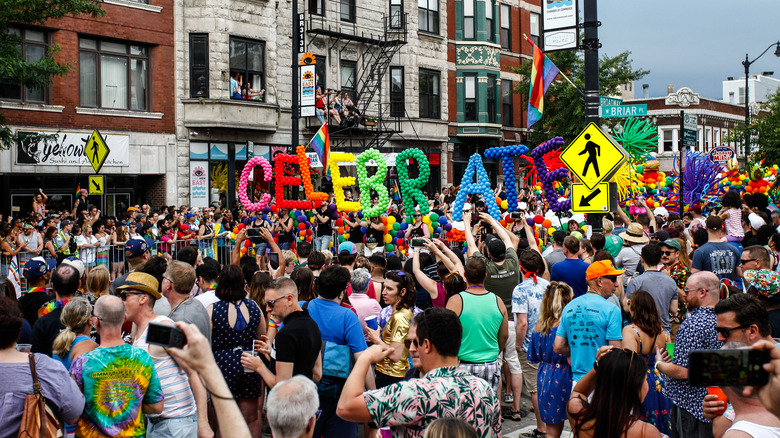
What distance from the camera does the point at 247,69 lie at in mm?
24781

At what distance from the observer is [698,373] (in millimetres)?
2545

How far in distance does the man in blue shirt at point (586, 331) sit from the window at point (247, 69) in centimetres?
2043

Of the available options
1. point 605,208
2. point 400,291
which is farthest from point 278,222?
point 400,291

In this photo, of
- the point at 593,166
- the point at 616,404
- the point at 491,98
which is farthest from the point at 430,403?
the point at 491,98

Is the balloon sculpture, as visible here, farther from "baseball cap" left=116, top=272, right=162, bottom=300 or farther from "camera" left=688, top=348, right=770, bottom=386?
"camera" left=688, top=348, right=770, bottom=386

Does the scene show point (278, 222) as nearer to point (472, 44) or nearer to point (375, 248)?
point (375, 248)

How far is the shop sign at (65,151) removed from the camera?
20.0m

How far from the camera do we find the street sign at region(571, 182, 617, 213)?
384 inches

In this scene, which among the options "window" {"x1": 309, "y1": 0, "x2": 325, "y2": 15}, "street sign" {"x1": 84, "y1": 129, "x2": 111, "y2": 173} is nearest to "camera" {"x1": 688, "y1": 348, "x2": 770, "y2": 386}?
"street sign" {"x1": 84, "y1": 129, "x2": 111, "y2": 173}

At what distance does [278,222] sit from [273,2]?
1401cm

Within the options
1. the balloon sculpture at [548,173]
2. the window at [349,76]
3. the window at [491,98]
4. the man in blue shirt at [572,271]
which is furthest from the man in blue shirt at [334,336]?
the window at [491,98]

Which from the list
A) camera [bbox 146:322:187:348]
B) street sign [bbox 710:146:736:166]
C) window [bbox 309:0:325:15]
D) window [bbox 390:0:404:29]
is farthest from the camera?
window [bbox 390:0:404:29]

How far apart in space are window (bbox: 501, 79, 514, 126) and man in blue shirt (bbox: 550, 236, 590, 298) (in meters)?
28.5

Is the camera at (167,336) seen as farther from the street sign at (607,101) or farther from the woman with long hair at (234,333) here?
the street sign at (607,101)
